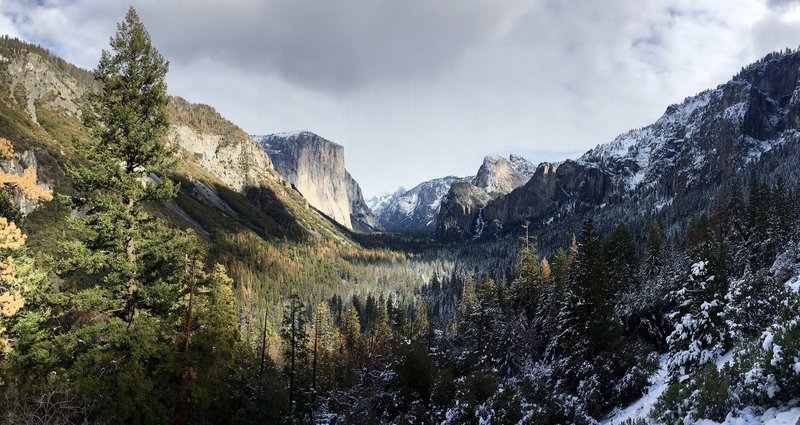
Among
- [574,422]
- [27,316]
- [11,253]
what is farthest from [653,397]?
[11,253]

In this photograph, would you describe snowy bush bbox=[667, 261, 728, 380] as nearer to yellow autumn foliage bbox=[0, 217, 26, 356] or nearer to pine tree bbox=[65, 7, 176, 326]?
pine tree bbox=[65, 7, 176, 326]

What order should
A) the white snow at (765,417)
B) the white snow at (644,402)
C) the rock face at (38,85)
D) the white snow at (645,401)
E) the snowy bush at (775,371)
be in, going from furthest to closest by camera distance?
the rock face at (38,85) < the white snow at (645,401) < the white snow at (644,402) < the snowy bush at (775,371) < the white snow at (765,417)

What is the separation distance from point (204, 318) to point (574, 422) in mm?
18873

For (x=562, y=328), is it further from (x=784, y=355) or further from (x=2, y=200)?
(x=2, y=200)

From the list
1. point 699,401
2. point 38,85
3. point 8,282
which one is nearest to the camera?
point 699,401

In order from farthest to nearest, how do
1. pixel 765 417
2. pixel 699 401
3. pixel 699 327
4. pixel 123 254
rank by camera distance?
1. pixel 123 254
2. pixel 699 327
3. pixel 699 401
4. pixel 765 417

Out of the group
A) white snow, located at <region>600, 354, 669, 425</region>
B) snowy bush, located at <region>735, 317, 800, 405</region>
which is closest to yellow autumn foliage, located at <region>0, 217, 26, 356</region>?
snowy bush, located at <region>735, 317, 800, 405</region>

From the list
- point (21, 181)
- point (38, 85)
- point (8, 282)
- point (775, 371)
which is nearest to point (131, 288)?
point (8, 282)

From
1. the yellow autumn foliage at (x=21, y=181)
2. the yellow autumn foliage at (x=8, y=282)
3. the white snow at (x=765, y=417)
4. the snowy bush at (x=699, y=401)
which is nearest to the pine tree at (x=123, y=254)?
the yellow autumn foliage at (x=8, y=282)

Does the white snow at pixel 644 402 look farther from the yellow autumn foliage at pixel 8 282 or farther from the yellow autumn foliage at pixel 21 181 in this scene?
the yellow autumn foliage at pixel 21 181

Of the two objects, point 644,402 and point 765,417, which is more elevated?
point 765,417

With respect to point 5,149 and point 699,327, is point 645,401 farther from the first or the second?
point 5,149

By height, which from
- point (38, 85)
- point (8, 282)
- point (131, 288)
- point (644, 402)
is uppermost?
point (38, 85)

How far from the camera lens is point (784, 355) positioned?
734 cm
